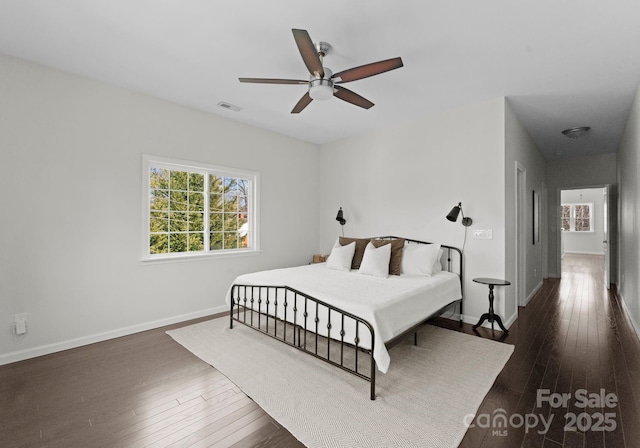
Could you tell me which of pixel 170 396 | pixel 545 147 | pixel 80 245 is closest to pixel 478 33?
pixel 170 396

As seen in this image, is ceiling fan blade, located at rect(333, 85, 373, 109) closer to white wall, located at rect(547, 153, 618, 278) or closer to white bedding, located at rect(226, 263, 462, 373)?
white bedding, located at rect(226, 263, 462, 373)

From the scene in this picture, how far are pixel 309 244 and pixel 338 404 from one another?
373 centimetres

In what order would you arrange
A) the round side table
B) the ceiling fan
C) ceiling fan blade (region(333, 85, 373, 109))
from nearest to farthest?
the ceiling fan → ceiling fan blade (region(333, 85, 373, 109)) → the round side table

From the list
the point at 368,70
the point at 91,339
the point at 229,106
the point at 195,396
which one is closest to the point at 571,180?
the point at 368,70

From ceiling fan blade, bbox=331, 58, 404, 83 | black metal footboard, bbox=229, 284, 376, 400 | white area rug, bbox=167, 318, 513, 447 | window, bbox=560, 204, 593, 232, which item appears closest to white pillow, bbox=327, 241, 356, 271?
black metal footboard, bbox=229, 284, 376, 400

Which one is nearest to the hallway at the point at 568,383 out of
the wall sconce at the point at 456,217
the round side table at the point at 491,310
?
the round side table at the point at 491,310

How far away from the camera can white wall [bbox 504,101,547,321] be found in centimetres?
386

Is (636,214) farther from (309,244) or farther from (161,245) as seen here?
(161,245)

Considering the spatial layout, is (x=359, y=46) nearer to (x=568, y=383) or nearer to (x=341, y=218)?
(x=341, y=218)

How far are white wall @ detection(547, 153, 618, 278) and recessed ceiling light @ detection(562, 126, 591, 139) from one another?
235 cm

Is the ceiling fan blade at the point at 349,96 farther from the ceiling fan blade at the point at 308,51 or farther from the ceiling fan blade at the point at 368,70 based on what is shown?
the ceiling fan blade at the point at 308,51

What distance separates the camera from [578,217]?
11.8m

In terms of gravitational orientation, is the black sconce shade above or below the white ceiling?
below

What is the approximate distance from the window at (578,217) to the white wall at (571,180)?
632 cm
